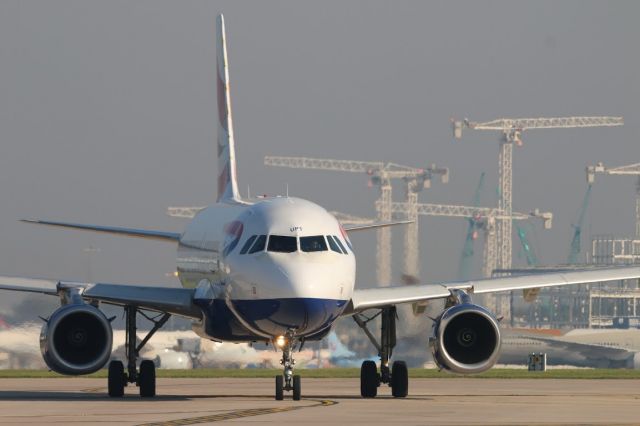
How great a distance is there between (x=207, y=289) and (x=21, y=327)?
26821 millimetres

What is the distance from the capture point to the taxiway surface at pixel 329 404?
29.7 meters

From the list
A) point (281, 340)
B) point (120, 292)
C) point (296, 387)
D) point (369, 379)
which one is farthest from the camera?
point (369, 379)

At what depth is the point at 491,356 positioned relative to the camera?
37969 millimetres

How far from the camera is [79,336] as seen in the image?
122ft

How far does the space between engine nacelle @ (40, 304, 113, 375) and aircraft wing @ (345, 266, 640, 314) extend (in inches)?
229

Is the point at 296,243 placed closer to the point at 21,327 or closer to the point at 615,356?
the point at 21,327

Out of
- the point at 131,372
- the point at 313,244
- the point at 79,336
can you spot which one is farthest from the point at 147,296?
the point at 313,244

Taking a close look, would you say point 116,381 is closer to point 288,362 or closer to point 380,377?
point 288,362

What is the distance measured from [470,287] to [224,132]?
45.0ft

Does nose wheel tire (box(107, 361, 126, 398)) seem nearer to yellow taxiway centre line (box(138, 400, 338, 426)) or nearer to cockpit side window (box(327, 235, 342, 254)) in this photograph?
yellow taxiway centre line (box(138, 400, 338, 426))

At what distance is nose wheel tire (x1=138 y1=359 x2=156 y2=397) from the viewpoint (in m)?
39.5

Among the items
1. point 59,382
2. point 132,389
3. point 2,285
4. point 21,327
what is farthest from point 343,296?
point 21,327

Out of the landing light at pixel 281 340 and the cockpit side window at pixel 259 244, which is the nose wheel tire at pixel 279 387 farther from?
the cockpit side window at pixel 259 244

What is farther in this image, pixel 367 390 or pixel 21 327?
pixel 21 327
